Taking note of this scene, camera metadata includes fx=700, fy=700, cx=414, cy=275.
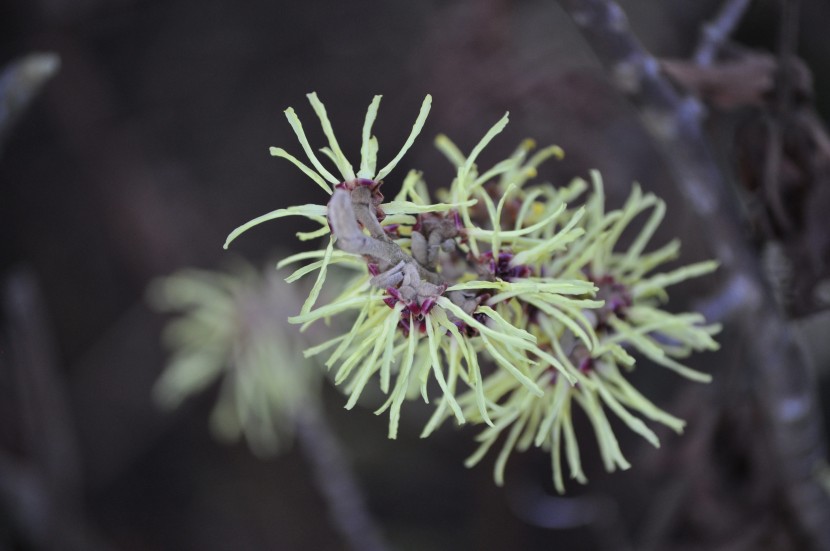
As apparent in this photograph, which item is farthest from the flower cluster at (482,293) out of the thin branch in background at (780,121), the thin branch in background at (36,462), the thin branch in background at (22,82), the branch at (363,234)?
the thin branch in background at (36,462)

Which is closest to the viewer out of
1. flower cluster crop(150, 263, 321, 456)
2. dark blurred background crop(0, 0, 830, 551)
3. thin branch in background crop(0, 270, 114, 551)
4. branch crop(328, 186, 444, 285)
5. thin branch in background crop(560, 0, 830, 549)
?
branch crop(328, 186, 444, 285)

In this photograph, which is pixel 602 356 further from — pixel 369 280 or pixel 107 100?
pixel 107 100

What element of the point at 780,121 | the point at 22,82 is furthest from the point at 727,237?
the point at 22,82

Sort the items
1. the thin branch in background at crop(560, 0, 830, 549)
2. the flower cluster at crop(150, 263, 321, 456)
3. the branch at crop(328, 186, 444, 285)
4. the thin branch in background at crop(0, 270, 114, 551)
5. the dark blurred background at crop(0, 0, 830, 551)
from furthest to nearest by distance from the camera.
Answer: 1. the dark blurred background at crop(0, 0, 830, 551)
2. the thin branch in background at crop(0, 270, 114, 551)
3. the flower cluster at crop(150, 263, 321, 456)
4. the thin branch in background at crop(560, 0, 830, 549)
5. the branch at crop(328, 186, 444, 285)

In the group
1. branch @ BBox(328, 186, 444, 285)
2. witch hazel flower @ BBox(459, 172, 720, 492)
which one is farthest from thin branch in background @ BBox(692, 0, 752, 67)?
branch @ BBox(328, 186, 444, 285)

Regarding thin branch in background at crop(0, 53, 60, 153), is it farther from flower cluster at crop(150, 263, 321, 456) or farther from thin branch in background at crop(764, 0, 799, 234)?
thin branch in background at crop(764, 0, 799, 234)

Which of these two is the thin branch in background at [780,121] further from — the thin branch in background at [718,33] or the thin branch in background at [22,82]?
the thin branch in background at [22,82]

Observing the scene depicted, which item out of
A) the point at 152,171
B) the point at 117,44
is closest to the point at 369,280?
the point at 152,171
